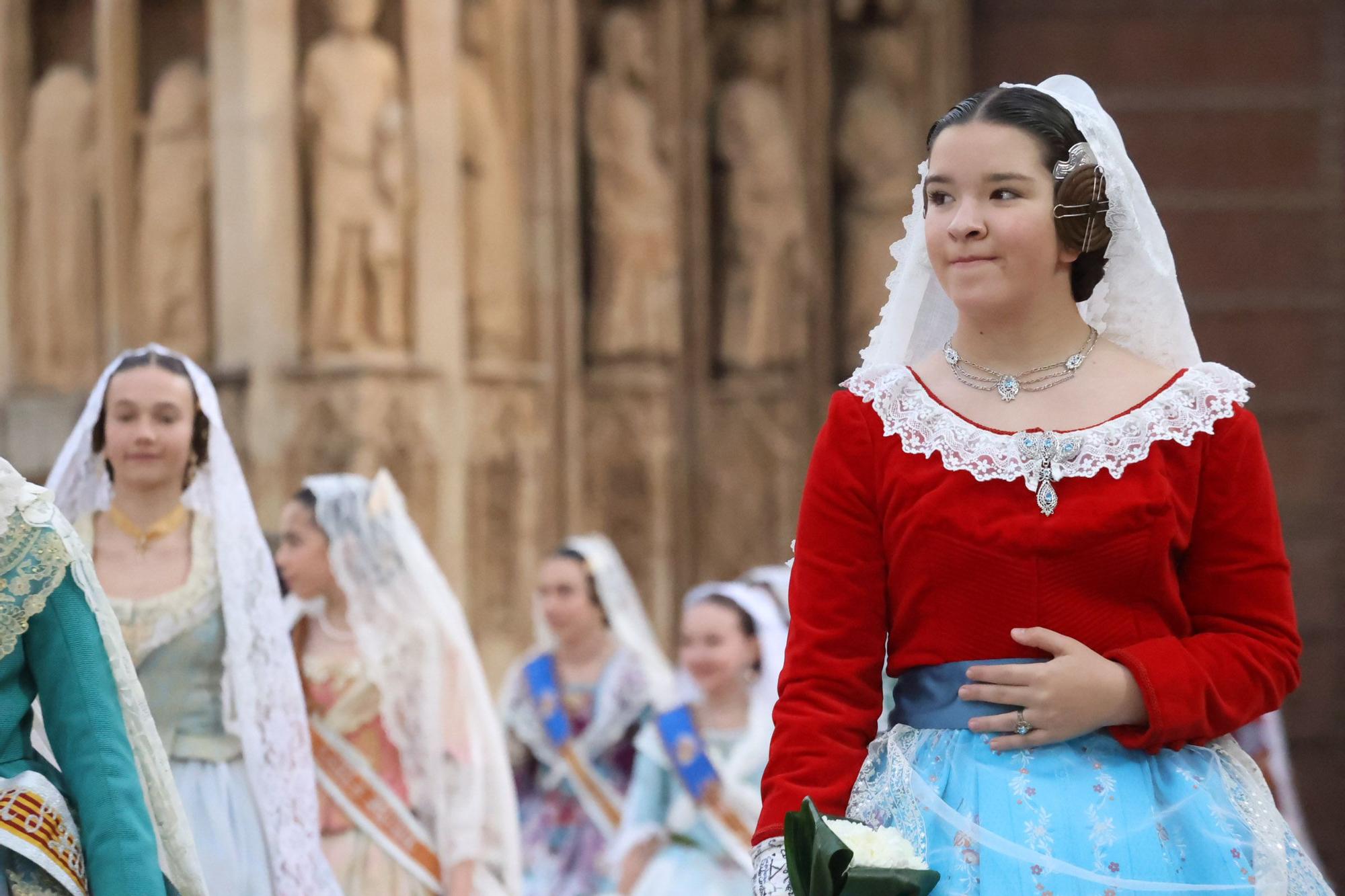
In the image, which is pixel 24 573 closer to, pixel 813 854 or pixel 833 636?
pixel 833 636

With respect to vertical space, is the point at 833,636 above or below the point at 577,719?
above

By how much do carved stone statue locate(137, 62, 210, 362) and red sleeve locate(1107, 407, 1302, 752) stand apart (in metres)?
7.15

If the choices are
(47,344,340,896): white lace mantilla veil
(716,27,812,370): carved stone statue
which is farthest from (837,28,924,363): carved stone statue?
(47,344,340,896): white lace mantilla veil

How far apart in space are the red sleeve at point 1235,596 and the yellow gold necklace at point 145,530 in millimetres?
2432

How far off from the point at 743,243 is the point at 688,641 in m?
4.36

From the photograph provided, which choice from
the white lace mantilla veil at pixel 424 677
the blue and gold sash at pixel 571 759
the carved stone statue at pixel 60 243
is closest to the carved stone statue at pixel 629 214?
the carved stone statue at pixel 60 243

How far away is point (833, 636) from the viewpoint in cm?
250

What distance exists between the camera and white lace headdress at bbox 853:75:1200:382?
8.57 ft

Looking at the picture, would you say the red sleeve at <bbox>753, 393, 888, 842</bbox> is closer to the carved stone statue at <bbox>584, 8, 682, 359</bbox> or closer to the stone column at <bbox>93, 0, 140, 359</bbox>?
the stone column at <bbox>93, 0, 140, 359</bbox>

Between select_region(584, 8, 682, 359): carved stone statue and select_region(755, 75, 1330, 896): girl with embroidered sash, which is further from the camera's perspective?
select_region(584, 8, 682, 359): carved stone statue

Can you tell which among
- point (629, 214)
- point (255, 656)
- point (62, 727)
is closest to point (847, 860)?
point (62, 727)

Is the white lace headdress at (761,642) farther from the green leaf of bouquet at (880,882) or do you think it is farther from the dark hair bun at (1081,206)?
the green leaf of bouquet at (880,882)

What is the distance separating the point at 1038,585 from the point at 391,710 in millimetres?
3182

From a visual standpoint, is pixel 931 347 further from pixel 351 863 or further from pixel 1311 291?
pixel 1311 291
